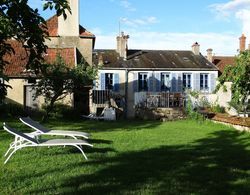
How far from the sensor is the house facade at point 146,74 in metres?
37.9

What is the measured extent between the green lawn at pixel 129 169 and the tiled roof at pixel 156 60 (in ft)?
80.1

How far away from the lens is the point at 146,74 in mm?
38438

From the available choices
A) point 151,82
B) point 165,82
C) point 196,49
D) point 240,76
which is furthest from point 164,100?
point 240,76

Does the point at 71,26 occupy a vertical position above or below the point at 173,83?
above

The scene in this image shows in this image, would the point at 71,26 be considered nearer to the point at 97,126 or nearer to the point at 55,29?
the point at 55,29

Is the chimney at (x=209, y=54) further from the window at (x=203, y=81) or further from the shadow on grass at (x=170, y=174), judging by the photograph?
the shadow on grass at (x=170, y=174)

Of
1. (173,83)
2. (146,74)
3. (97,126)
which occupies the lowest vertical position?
(97,126)

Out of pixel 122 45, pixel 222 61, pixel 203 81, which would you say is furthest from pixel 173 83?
pixel 222 61

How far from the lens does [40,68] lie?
5.12 metres

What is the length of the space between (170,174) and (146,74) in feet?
96.9

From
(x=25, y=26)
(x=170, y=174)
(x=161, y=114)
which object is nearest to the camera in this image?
(x=25, y=26)

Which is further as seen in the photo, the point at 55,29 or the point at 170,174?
the point at 55,29

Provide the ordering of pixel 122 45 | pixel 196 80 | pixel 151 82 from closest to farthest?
pixel 151 82 < pixel 196 80 < pixel 122 45

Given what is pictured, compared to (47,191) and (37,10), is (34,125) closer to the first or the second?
(47,191)
